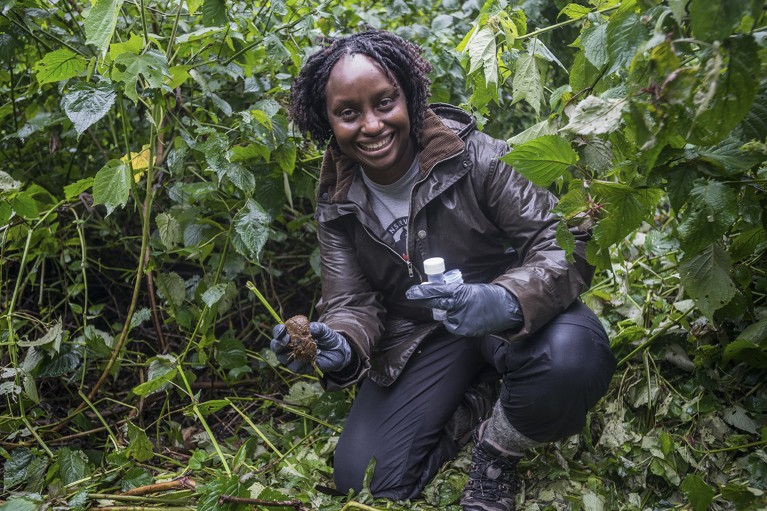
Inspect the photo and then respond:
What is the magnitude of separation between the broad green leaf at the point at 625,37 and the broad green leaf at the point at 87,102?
128cm

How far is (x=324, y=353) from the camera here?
198 cm

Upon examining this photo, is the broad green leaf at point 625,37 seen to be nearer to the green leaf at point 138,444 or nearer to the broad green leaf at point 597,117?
the broad green leaf at point 597,117

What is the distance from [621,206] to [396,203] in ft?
2.78

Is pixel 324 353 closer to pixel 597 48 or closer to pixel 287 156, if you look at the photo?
pixel 287 156

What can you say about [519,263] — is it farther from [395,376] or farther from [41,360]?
[41,360]

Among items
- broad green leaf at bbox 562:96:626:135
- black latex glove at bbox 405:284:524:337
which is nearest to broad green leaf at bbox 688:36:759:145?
broad green leaf at bbox 562:96:626:135

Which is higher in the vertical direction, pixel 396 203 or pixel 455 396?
pixel 396 203

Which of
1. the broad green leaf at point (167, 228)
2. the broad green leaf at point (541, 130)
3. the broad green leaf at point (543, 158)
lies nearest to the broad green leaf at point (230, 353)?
the broad green leaf at point (167, 228)

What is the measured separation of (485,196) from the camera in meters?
2.10

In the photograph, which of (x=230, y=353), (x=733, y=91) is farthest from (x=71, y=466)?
(x=733, y=91)

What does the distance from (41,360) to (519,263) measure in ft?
4.76

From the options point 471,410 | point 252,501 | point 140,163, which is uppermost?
point 140,163

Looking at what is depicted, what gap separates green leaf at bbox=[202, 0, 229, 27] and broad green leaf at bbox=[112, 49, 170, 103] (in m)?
0.27

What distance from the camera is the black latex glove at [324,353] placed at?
194cm
